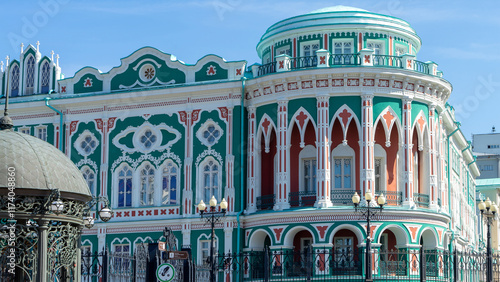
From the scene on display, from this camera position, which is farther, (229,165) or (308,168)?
(229,165)

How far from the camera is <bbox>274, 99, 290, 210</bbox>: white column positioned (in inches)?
1635

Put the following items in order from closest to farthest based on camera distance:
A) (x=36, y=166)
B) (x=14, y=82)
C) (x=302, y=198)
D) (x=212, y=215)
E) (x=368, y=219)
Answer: (x=36, y=166) → (x=368, y=219) → (x=212, y=215) → (x=302, y=198) → (x=14, y=82)

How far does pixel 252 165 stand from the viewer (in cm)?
4288

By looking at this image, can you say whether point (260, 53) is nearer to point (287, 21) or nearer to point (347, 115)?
point (287, 21)

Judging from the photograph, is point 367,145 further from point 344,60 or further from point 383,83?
point 344,60

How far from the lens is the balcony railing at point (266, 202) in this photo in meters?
42.3

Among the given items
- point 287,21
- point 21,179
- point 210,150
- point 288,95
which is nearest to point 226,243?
point 210,150

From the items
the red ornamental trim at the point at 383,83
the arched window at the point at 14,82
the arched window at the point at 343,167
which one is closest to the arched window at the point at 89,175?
the arched window at the point at 14,82

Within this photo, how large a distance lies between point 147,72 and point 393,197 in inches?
512

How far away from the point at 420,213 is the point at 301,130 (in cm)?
615

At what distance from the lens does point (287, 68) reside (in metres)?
42.4

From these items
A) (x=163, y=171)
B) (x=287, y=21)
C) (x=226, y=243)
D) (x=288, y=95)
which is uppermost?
(x=287, y=21)

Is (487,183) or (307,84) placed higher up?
(307,84)

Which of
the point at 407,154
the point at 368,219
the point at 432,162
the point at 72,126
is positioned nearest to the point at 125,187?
the point at 72,126
